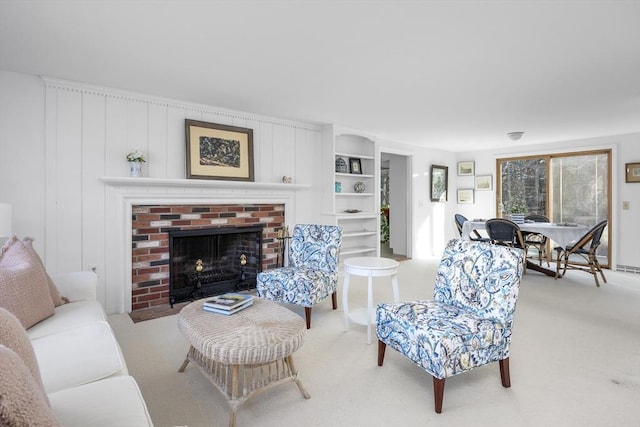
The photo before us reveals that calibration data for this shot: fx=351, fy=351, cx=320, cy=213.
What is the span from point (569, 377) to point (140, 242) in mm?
3771

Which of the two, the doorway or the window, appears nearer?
the window

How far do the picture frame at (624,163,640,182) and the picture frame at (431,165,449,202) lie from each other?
9.42 ft

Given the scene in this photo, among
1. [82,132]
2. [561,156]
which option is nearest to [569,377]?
[82,132]

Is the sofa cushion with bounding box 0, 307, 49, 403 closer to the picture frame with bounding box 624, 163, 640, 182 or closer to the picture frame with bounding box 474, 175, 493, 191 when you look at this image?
the picture frame with bounding box 624, 163, 640, 182

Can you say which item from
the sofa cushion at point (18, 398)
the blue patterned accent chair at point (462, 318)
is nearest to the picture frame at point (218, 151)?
the blue patterned accent chair at point (462, 318)

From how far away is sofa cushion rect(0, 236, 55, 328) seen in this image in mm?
1758

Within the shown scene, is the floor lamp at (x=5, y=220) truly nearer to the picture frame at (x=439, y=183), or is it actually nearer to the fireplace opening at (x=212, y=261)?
the fireplace opening at (x=212, y=261)

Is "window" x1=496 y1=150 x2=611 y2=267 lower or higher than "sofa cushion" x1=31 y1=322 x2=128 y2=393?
higher

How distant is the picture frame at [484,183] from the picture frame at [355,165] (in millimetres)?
3047

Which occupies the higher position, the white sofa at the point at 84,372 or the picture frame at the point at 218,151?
the picture frame at the point at 218,151

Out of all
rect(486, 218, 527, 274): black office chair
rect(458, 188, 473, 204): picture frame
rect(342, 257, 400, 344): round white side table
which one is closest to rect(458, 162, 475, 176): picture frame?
rect(458, 188, 473, 204): picture frame

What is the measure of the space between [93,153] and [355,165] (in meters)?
3.63

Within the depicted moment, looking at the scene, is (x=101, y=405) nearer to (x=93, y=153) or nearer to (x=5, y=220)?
(x=5, y=220)

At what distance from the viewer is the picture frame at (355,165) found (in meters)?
5.70
